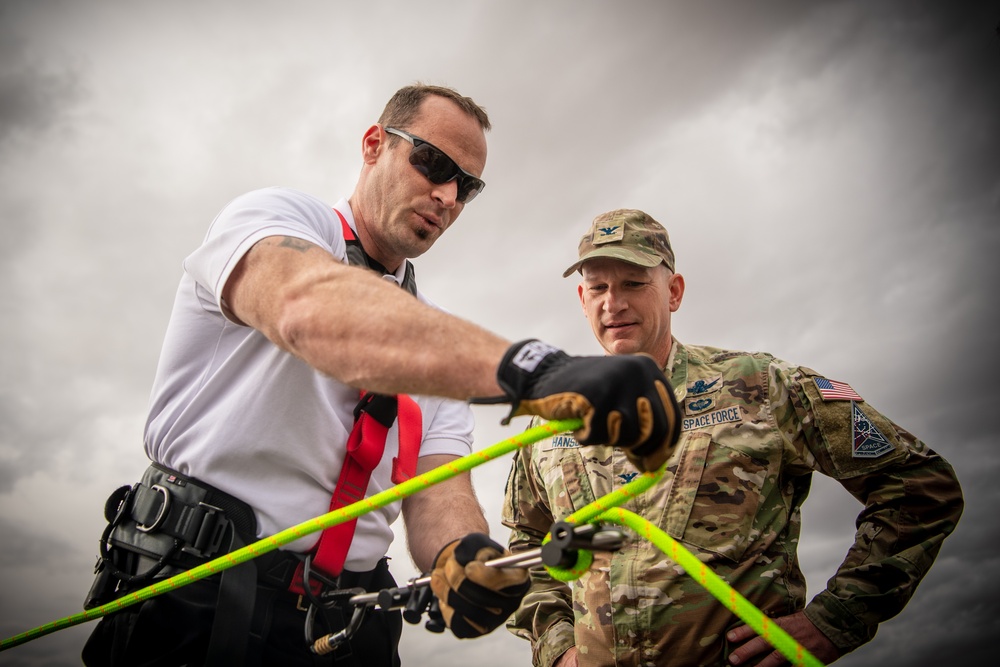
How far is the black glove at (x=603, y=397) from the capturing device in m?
1.41

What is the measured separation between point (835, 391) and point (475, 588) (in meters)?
2.60

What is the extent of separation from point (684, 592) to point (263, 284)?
2.66 m

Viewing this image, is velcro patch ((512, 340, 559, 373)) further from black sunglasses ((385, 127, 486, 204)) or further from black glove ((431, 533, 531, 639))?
black sunglasses ((385, 127, 486, 204))

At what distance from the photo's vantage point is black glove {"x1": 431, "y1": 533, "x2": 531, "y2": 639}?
212 cm

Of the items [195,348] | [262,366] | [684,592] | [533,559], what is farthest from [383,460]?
[684,592]

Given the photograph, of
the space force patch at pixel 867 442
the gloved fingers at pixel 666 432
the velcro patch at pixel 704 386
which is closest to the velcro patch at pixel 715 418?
the velcro patch at pixel 704 386

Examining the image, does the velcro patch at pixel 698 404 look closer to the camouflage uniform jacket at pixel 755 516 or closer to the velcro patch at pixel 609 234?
the camouflage uniform jacket at pixel 755 516

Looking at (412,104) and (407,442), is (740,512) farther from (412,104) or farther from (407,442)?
(412,104)

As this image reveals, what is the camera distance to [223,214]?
2312 millimetres

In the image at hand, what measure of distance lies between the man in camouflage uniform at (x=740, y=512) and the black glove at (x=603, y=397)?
7.04ft

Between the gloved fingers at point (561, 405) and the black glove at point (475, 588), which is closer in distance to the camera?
the gloved fingers at point (561, 405)

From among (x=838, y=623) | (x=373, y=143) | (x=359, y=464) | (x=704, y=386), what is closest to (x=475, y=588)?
(x=359, y=464)

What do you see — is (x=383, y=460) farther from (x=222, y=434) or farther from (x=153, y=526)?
(x=153, y=526)

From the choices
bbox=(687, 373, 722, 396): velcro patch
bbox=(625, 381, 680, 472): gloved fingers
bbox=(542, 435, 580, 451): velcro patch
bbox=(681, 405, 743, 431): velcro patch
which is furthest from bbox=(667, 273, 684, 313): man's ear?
bbox=(625, 381, 680, 472): gloved fingers
